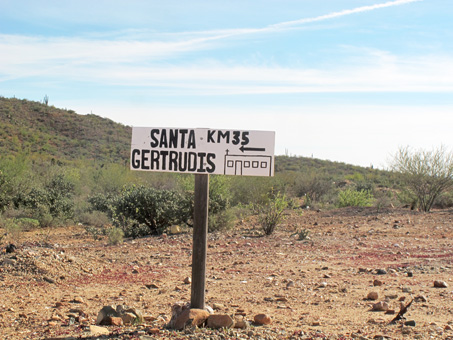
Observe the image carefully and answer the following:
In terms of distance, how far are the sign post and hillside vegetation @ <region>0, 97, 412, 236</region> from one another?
960cm

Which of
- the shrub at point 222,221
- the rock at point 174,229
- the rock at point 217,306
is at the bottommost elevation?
the rock at point 217,306

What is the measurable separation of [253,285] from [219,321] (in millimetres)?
2785

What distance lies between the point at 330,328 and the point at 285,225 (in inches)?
462

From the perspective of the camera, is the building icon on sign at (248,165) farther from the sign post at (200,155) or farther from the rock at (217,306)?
the rock at (217,306)

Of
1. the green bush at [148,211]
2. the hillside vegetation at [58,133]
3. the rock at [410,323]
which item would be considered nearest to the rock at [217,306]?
the rock at [410,323]

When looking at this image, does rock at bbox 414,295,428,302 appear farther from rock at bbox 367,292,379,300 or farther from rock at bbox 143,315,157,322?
rock at bbox 143,315,157,322

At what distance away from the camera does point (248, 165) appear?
5570 mm

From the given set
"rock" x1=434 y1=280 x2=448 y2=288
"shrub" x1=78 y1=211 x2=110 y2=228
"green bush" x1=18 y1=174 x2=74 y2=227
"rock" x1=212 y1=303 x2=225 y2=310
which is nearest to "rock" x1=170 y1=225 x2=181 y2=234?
"shrub" x1=78 y1=211 x2=110 y2=228

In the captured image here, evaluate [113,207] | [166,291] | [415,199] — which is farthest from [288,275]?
[415,199]

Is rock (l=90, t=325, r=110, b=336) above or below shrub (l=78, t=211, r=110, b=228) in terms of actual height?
below

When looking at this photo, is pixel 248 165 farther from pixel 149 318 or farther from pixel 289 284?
pixel 289 284

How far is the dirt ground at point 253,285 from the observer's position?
230 inches

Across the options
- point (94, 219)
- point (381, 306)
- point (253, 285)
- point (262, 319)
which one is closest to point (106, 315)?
point (262, 319)

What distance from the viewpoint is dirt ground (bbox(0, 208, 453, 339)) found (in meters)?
5.83
